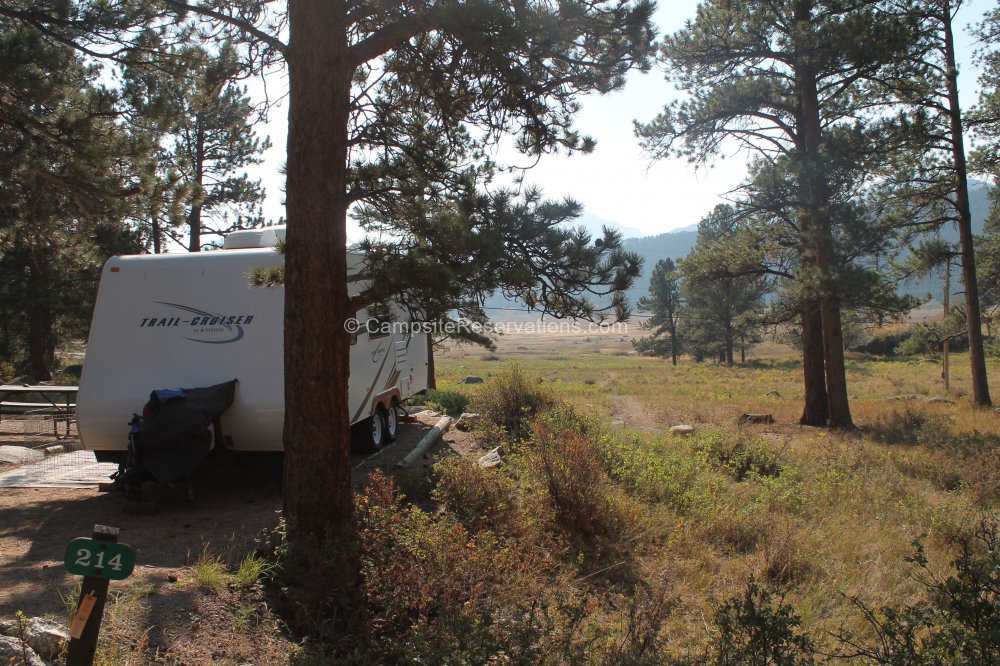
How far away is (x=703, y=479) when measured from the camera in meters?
7.85

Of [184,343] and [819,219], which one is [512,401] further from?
[819,219]

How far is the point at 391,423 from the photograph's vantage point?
10070 mm

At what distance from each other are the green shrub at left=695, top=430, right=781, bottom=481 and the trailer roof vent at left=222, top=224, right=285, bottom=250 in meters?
6.60

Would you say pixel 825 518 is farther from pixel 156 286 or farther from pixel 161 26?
pixel 161 26

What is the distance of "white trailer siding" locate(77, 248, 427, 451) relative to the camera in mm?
6902

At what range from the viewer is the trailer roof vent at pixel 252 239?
8477mm

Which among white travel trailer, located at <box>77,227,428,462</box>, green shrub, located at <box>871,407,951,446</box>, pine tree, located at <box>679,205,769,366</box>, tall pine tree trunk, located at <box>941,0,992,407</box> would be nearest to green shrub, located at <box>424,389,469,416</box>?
pine tree, located at <box>679,205,769,366</box>

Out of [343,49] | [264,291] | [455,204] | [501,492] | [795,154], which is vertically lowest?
[501,492]

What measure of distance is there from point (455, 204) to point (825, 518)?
4.94 metres

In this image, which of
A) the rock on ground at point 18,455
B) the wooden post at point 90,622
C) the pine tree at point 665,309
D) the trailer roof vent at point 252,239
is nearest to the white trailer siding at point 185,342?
the trailer roof vent at point 252,239

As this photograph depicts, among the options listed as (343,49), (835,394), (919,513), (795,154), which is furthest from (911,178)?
(343,49)

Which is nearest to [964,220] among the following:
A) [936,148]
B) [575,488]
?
[936,148]

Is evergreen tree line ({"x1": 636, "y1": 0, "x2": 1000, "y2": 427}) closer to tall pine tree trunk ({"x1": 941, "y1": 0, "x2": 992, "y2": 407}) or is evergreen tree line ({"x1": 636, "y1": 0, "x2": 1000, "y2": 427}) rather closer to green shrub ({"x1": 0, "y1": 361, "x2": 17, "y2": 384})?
tall pine tree trunk ({"x1": 941, "y1": 0, "x2": 992, "y2": 407})

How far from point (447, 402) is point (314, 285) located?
9660mm
